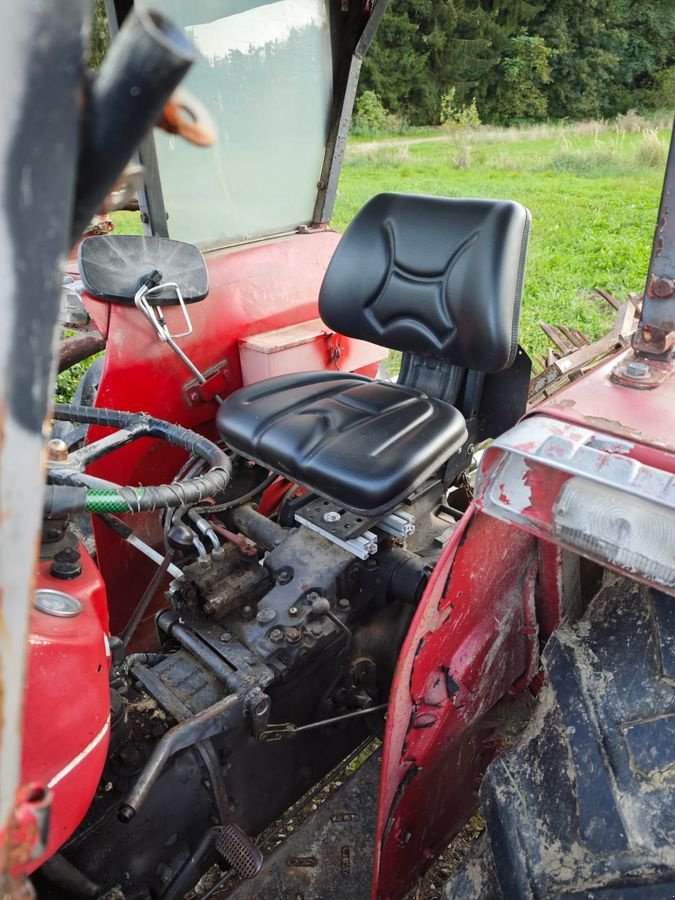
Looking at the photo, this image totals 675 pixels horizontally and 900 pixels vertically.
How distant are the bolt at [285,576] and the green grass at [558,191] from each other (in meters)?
3.19

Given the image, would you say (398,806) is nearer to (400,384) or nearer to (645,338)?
(645,338)

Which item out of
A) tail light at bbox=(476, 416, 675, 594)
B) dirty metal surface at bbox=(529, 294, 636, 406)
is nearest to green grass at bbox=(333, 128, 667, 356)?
dirty metal surface at bbox=(529, 294, 636, 406)

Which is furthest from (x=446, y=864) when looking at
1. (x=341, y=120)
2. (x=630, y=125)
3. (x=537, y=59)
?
(x=537, y=59)

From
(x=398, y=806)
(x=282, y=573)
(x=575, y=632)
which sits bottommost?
(x=398, y=806)

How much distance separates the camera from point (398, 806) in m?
1.23

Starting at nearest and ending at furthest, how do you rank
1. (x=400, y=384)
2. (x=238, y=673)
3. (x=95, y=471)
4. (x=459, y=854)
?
A: (x=238, y=673), (x=459, y=854), (x=95, y=471), (x=400, y=384)

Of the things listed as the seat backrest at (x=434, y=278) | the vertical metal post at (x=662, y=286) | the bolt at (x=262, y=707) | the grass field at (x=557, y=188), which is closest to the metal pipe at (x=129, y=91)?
the vertical metal post at (x=662, y=286)

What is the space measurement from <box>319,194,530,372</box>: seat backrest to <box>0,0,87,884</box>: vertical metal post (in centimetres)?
158

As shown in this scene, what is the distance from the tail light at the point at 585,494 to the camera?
822 mm

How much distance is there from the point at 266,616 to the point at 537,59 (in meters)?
19.1

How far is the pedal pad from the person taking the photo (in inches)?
51.2

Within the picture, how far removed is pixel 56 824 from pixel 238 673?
0.58 metres

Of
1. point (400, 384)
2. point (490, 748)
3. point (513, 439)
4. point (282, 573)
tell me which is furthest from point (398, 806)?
point (400, 384)

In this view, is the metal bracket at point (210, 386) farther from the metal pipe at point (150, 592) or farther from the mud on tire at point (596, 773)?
the mud on tire at point (596, 773)
